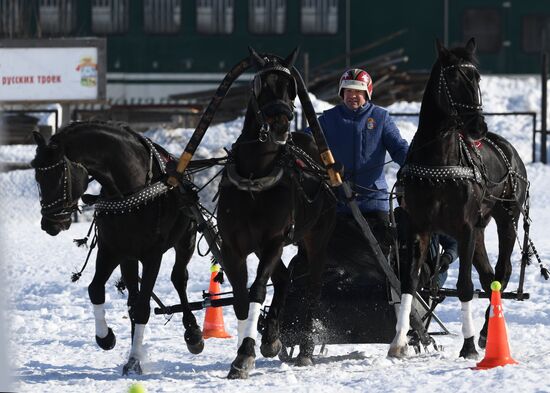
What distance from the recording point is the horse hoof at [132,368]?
9539 millimetres

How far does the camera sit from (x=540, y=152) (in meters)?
25.1

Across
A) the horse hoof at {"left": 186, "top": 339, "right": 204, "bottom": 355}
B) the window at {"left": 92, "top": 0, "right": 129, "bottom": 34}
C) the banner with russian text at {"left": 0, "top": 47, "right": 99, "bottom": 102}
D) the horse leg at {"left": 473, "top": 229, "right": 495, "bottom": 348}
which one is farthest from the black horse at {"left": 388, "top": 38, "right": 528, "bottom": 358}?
the window at {"left": 92, "top": 0, "right": 129, "bottom": 34}

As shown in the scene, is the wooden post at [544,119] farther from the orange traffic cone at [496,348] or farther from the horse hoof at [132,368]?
the horse hoof at [132,368]

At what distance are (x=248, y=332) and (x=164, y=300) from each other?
5.21 meters

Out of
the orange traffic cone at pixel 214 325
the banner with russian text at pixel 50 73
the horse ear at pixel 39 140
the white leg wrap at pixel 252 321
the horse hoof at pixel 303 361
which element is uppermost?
the horse ear at pixel 39 140

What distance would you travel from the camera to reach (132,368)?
376 inches

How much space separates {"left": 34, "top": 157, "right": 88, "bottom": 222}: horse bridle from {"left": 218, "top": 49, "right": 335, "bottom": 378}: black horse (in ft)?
3.62

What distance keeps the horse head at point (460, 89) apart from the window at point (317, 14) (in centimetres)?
2531

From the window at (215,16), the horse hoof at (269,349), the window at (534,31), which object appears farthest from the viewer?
the window at (534,31)

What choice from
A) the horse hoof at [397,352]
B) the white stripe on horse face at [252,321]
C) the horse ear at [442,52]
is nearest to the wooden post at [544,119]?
the horse ear at [442,52]

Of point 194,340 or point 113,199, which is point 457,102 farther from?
point 194,340

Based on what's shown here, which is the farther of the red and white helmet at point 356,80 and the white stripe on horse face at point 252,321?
the red and white helmet at point 356,80

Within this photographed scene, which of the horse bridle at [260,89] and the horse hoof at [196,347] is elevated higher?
the horse bridle at [260,89]

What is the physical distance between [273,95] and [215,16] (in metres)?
26.7
